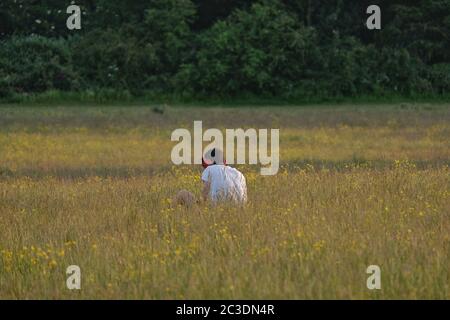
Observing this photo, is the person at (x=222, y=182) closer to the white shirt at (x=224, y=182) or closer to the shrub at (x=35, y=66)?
the white shirt at (x=224, y=182)

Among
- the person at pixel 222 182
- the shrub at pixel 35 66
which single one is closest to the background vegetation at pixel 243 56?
the shrub at pixel 35 66

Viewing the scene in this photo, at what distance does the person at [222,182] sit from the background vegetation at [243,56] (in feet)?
89.5

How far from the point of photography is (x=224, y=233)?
33.3 feet

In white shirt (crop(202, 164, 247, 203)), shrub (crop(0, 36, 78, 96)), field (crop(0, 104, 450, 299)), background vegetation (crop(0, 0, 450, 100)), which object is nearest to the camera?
field (crop(0, 104, 450, 299))

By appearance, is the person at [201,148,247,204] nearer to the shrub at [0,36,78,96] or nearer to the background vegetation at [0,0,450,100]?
the background vegetation at [0,0,450,100]

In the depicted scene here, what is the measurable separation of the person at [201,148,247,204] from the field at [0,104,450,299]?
0.73 feet

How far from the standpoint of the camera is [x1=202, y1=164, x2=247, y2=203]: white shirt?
38.1 feet

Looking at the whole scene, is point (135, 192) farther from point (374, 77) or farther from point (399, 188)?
point (374, 77)

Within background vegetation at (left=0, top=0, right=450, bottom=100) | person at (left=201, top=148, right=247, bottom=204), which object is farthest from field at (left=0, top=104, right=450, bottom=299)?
background vegetation at (left=0, top=0, right=450, bottom=100)

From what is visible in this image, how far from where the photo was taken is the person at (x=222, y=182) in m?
11.6

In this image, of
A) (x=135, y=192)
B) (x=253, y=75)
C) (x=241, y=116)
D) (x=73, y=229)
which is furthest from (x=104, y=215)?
(x=253, y=75)

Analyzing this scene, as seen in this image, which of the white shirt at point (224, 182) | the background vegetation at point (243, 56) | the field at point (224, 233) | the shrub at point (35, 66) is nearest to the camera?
the field at point (224, 233)

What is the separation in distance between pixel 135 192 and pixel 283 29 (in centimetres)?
2730

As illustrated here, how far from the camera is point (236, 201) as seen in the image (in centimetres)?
1170
